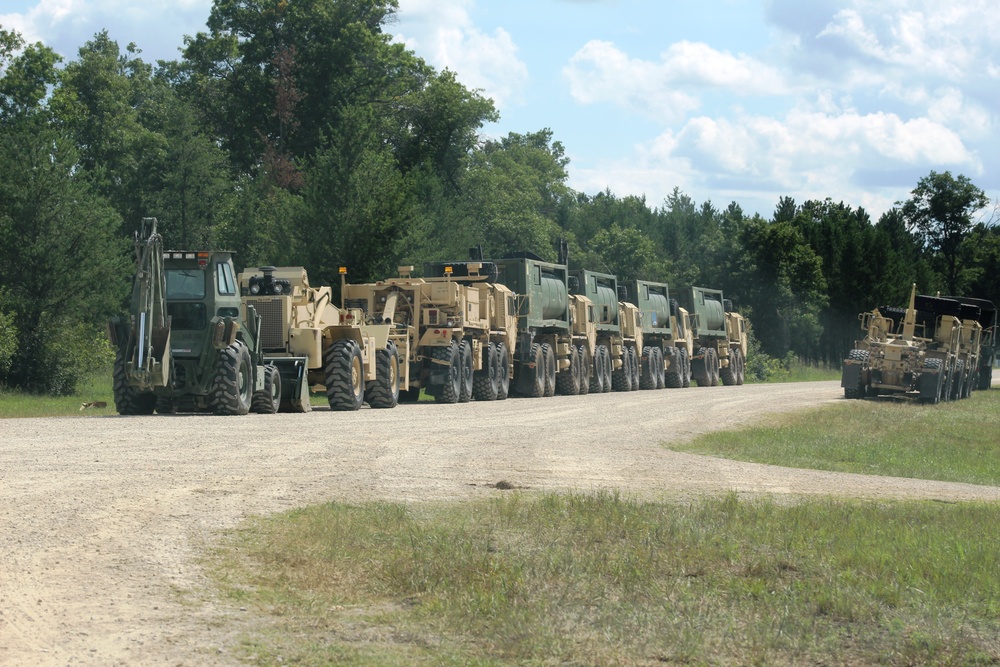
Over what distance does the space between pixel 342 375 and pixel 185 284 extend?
4.27 m

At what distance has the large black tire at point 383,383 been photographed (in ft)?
98.9

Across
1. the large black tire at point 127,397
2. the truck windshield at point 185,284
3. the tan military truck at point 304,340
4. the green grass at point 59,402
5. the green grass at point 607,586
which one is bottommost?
the green grass at point 607,586

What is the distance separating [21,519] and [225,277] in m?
14.8

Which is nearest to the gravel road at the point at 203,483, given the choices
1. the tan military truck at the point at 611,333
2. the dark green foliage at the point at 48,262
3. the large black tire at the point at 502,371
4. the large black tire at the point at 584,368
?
the large black tire at the point at 502,371

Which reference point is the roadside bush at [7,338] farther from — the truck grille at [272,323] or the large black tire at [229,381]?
the large black tire at [229,381]

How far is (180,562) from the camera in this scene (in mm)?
9711

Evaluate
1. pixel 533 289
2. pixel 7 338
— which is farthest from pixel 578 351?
pixel 7 338

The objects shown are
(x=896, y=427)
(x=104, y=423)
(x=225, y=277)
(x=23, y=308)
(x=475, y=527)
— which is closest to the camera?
(x=475, y=527)

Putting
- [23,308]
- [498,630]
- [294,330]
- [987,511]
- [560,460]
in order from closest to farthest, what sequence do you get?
1. [498,630]
2. [987,511]
3. [560,460]
4. [294,330]
5. [23,308]

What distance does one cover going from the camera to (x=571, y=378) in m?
43.8

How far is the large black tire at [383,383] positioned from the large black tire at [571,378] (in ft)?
44.5

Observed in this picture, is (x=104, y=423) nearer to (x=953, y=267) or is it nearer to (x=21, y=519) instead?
(x=21, y=519)

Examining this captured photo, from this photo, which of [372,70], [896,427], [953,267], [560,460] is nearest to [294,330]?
[560,460]

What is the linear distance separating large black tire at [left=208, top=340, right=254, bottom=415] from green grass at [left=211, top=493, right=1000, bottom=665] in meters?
12.2
